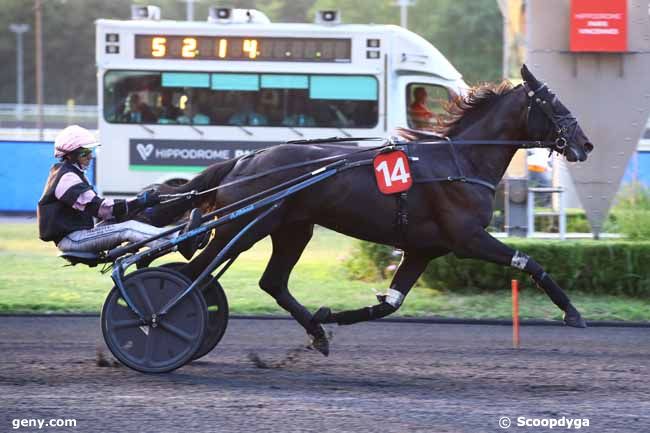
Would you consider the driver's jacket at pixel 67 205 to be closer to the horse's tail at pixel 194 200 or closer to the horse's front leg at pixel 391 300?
the horse's tail at pixel 194 200

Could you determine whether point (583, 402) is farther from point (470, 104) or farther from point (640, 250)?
point (640, 250)

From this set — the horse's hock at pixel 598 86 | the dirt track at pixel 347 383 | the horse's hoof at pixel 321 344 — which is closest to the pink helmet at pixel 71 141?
the dirt track at pixel 347 383

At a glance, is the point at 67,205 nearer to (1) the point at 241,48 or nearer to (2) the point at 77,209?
(2) the point at 77,209

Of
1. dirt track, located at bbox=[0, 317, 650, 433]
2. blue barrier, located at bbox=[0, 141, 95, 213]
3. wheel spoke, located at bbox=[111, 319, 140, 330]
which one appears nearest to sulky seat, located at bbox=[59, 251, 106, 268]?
wheel spoke, located at bbox=[111, 319, 140, 330]

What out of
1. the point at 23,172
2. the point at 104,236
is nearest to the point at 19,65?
the point at 23,172

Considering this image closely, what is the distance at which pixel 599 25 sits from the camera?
10984 millimetres

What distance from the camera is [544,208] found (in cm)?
1173

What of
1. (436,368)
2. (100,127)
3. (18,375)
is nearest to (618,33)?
(436,368)

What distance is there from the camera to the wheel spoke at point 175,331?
6547 millimetres

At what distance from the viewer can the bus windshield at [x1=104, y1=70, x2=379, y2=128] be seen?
16844 millimetres

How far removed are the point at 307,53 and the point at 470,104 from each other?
972 centimetres

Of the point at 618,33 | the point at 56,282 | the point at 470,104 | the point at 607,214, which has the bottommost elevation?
the point at 56,282

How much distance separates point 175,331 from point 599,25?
6351mm

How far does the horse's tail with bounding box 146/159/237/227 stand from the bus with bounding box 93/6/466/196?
9.62m
